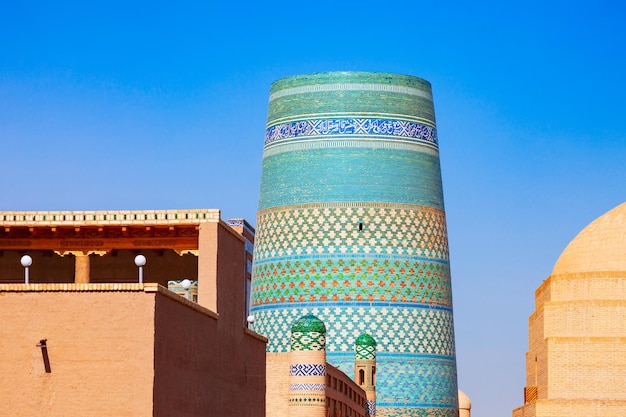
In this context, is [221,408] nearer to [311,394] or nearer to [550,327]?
[311,394]

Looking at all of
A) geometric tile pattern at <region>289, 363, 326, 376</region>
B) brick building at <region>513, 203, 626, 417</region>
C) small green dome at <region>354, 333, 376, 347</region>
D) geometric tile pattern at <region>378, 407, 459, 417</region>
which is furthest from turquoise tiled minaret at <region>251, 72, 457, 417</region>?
geometric tile pattern at <region>289, 363, 326, 376</region>

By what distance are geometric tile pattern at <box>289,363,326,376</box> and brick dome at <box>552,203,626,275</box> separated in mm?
11070

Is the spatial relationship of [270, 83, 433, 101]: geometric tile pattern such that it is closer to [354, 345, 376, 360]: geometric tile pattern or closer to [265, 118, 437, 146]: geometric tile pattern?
[265, 118, 437, 146]: geometric tile pattern

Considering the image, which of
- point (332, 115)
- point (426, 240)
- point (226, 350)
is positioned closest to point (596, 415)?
point (426, 240)

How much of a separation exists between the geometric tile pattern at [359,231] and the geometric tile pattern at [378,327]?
0.96m

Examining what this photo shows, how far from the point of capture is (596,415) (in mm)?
30781

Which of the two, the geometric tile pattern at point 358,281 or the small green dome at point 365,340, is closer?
the small green dome at point 365,340

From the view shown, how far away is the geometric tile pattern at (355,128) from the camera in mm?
28578

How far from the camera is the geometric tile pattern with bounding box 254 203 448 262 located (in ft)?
93.1

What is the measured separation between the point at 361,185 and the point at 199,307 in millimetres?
11055

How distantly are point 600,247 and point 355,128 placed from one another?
6585mm

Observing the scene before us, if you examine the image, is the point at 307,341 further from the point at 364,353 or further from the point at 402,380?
the point at 402,380

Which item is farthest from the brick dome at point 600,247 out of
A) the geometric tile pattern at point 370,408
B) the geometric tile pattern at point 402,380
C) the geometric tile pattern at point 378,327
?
the geometric tile pattern at point 370,408

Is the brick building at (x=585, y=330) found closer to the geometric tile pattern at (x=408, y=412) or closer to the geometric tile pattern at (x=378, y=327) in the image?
the geometric tile pattern at (x=408, y=412)
